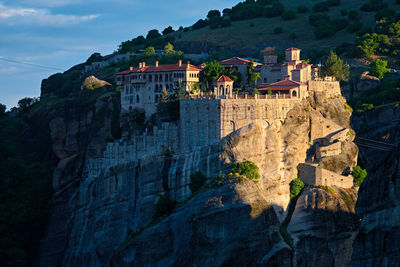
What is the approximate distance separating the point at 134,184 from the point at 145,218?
16.2ft

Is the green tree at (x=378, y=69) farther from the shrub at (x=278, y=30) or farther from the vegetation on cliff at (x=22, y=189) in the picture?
the vegetation on cliff at (x=22, y=189)

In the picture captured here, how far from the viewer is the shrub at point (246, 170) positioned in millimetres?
94938

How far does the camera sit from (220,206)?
92438mm

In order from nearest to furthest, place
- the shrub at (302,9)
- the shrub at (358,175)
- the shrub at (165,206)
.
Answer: the shrub at (358,175)
the shrub at (165,206)
the shrub at (302,9)

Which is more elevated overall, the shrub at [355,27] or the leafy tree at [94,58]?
the shrub at [355,27]

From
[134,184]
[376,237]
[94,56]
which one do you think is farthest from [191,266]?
[94,56]

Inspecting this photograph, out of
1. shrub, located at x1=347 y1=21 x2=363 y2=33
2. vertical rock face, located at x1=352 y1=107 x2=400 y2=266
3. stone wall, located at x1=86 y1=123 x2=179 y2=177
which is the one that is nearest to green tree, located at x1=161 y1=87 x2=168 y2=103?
stone wall, located at x1=86 y1=123 x2=179 y2=177

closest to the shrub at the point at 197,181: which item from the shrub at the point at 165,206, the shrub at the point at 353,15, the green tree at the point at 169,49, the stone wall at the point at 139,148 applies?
the shrub at the point at 165,206

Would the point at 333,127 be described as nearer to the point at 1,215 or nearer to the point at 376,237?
the point at 376,237

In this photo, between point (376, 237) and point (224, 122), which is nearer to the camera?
point (376, 237)

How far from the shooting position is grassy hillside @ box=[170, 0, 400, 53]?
149625 mm

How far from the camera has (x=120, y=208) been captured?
10869cm

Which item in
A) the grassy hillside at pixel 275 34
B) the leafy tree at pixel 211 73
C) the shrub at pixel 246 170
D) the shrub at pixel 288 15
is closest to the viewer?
the shrub at pixel 246 170

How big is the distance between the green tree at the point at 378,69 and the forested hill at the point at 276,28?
14.2 m
